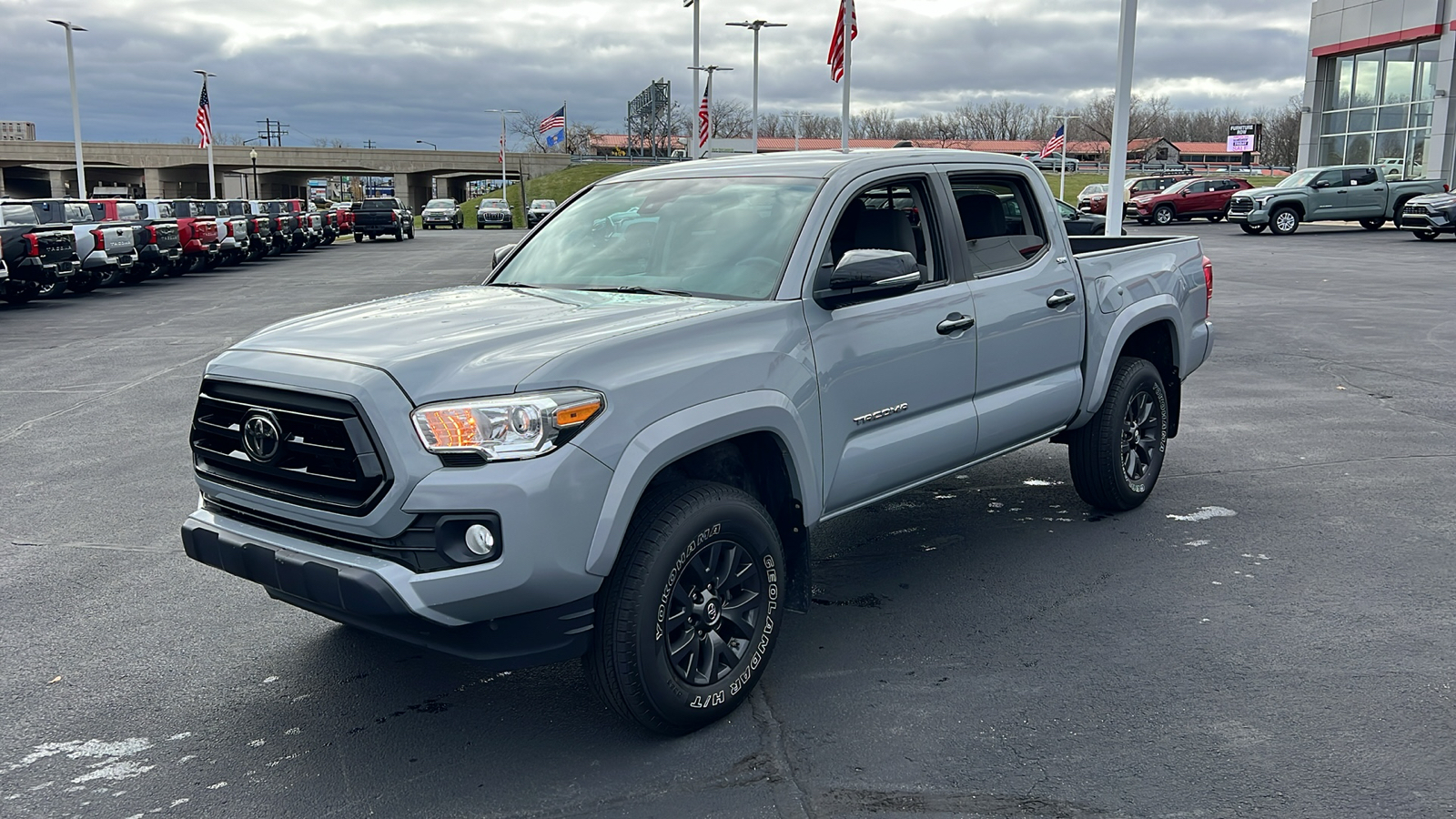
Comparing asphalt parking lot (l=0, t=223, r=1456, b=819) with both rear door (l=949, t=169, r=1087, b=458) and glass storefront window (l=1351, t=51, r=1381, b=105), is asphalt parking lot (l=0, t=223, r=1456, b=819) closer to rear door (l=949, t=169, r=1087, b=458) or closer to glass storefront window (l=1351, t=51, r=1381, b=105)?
rear door (l=949, t=169, r=1087, b=458)

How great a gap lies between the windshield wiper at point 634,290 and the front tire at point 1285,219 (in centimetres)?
3662

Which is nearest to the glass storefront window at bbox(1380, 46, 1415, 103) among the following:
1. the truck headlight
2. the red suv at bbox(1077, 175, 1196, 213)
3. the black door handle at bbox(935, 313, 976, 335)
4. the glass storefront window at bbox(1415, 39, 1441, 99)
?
the glass storefront window at bbox(1415, 39, 1441, 99)

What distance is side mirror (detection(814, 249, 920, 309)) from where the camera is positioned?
420 cm

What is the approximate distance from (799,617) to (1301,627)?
6.71 ft

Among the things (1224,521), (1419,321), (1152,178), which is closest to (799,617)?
(1224,521)

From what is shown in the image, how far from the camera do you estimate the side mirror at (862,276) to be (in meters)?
4.20

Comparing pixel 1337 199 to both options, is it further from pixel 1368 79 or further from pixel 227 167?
pixel 227 167

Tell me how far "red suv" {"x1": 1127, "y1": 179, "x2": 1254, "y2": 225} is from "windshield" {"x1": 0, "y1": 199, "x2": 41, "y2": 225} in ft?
117

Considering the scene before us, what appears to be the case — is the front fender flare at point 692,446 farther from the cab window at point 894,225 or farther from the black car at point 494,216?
the black car at point 494,216

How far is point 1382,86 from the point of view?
46.8 metres

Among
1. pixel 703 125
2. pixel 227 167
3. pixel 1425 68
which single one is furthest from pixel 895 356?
pixel 227 167

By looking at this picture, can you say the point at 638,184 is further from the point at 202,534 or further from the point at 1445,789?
the point at 1445,789

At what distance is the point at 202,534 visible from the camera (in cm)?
383

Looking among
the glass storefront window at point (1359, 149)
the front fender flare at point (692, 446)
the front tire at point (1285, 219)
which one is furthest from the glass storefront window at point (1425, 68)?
the front fender flare at point (692, 446)
